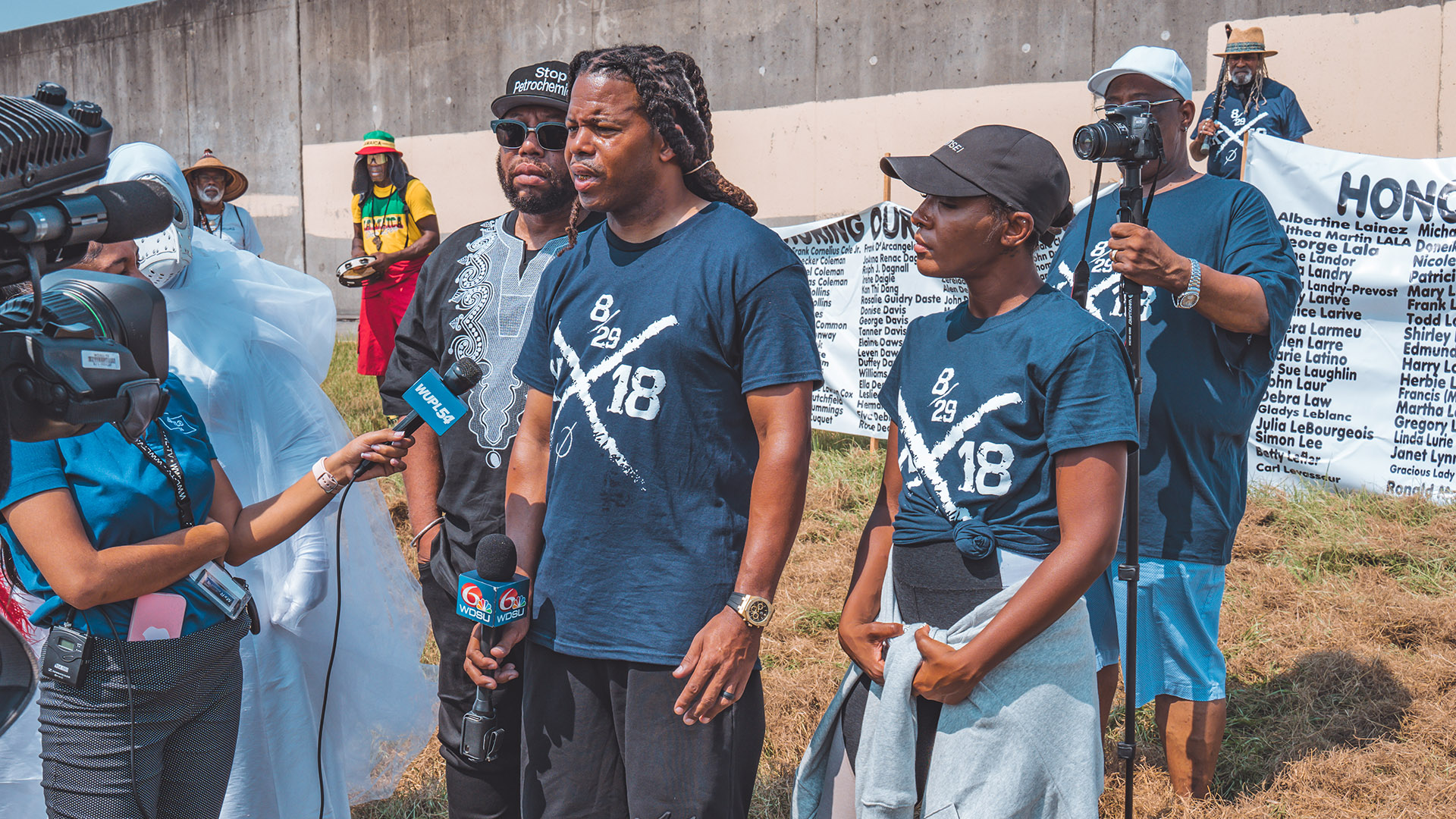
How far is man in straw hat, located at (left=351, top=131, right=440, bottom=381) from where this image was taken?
7.85 meters

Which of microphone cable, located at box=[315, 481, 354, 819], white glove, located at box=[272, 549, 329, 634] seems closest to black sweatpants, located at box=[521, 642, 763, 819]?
microphone cable, located at box=[315, 481, 354, 819]

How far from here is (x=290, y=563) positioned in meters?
3.08

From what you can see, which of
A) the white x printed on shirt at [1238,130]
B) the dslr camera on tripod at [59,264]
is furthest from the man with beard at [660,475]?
the white x printed on shirt at [1238,130]

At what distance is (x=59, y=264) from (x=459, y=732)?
1818 millimetres

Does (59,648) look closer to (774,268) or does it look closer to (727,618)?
(727,618)

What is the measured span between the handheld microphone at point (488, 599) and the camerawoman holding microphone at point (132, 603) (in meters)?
0.31

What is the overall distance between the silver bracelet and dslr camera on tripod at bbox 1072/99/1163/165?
1988 millimetres

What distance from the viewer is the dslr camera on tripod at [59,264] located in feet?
4.34

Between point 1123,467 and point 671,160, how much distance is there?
108 centimetres

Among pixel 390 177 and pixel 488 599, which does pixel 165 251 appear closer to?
pixel 488 599

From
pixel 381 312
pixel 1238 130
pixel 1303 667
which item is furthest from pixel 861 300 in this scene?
pixel 1303 667

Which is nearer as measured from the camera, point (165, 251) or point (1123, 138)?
point (165, 251)

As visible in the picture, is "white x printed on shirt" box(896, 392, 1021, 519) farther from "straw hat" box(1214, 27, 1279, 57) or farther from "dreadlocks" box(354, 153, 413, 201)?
"dreadlocks" box(354, 153, 413, 201)

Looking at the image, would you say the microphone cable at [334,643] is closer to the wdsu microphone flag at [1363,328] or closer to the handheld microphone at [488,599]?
the handheld microphone at [488,599]
